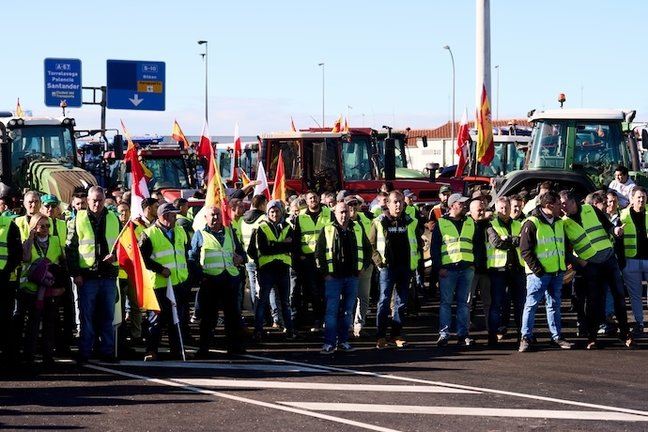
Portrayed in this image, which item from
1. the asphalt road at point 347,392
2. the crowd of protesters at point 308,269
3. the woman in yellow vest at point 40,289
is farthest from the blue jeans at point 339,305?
the woman in yellow vest at point 40,289

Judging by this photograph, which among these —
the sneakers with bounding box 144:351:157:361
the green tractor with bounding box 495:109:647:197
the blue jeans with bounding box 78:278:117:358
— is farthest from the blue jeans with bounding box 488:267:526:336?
the green tractor with bounding box 495:109:647:197

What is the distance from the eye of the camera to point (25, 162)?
90.7 feet

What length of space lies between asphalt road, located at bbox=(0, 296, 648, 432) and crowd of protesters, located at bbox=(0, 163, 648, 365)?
45 cm

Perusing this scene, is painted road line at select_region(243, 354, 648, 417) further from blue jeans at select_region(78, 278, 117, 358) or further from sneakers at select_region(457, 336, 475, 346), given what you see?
sneakers at select_region(457, 336, 475, 346)

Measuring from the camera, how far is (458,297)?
1576cm

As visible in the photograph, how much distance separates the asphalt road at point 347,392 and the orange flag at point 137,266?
69cm

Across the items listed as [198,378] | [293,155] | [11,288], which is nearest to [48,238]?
[11,288]

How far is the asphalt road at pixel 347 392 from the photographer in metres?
10.6

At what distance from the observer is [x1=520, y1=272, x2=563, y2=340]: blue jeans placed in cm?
1527

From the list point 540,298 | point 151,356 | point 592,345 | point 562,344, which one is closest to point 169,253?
point 151,356

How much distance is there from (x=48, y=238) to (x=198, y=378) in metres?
2.53

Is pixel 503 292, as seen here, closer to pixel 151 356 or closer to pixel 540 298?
pixel 540 298

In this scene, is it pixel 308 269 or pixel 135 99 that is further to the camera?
pixel 135 99

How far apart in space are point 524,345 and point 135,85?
28.5 metres
